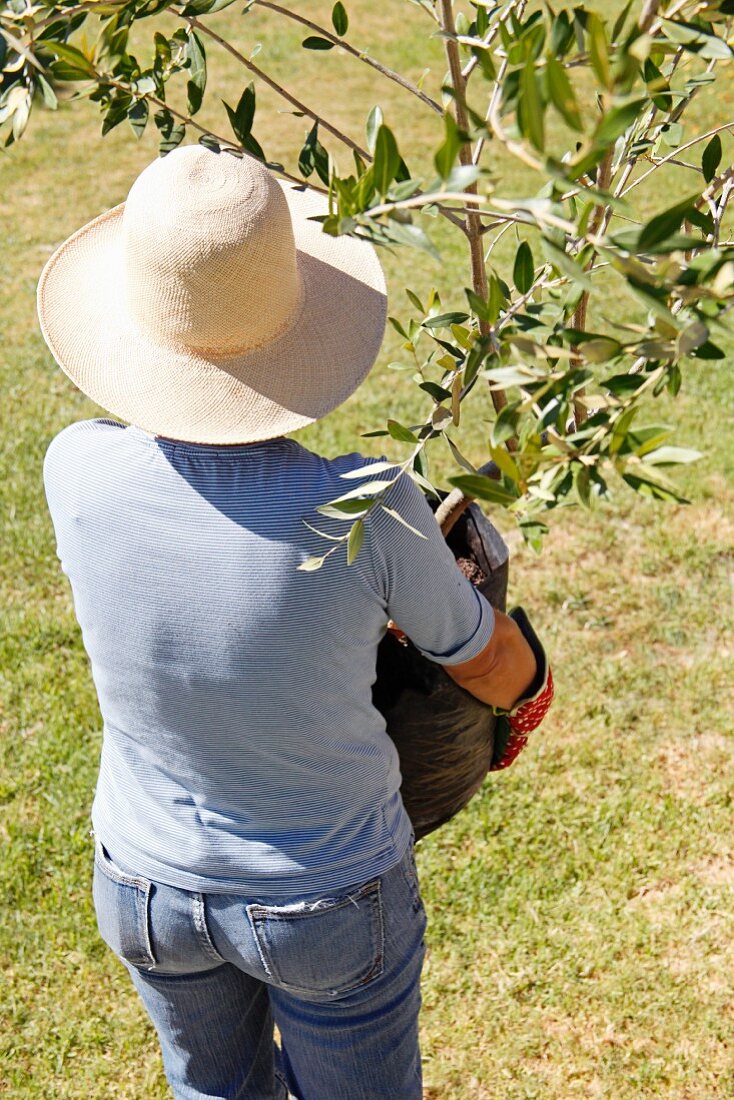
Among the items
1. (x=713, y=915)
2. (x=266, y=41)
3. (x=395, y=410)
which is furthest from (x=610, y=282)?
(x=266, y=41)

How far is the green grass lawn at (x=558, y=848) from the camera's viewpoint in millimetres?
2730

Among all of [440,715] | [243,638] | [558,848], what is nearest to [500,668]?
[440,715]

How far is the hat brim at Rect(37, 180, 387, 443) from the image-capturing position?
59.9 inches

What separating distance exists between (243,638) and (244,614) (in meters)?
0.03

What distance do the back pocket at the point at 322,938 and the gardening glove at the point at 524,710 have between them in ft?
1.20

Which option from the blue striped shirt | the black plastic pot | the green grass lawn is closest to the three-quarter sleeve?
the blue striped shirt

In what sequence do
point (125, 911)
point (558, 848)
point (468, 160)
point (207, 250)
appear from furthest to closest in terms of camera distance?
1. point (558, 848)
2. point (125, 911)
3. point (468, 160)
4. point (207, 250)

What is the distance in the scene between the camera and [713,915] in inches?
118

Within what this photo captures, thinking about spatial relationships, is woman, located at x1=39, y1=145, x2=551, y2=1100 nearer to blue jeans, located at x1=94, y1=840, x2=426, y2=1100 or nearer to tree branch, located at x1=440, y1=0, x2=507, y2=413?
blue jeans, located at x1=94, y1=840, x2=426, y2=1100

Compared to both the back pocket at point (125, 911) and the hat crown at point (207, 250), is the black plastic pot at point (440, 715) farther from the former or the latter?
the hat crown at point (207, 250)

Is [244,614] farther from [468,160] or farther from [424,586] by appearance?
[468,160]

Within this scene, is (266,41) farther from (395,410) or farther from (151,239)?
(151,239)

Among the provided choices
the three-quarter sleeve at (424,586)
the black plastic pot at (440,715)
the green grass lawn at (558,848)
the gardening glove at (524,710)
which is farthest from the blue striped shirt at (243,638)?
the green grass lawn at (558,848)

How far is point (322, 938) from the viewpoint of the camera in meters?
1.75
